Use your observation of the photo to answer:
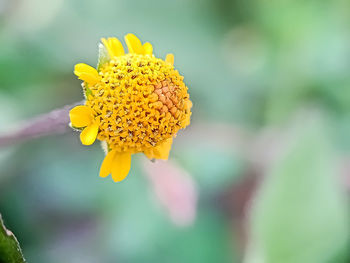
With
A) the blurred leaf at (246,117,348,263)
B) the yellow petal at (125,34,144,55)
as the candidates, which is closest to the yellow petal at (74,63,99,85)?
the yellow petal at (125,34,144,55)

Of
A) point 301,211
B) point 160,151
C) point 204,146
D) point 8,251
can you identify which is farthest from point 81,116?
point 204,146

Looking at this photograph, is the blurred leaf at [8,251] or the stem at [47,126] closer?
the blurred leaf at [8,251]

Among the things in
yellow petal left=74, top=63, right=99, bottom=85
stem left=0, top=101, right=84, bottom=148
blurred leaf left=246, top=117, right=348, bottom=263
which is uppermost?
yellow petal left=74, top=63, right=99, bottom=85

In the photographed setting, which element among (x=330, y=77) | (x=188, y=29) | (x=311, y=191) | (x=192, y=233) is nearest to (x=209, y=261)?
(x=192, y=233)

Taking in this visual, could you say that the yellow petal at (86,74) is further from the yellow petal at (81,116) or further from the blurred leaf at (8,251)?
the blurred leaf at (8,251)

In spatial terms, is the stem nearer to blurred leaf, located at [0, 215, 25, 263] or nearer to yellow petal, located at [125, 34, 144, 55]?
yellow petal, located at [125, 34, 144, 55]

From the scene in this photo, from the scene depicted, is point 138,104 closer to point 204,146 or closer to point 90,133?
point 90,133

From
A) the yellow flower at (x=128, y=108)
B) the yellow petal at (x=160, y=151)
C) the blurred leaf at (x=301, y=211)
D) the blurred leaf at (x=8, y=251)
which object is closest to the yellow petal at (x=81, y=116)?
the yellow flower at (x=128, y=108)

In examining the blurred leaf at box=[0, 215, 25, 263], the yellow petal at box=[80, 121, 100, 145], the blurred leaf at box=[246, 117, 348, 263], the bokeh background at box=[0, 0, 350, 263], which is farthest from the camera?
the bokeh background at box=[0, 0, 350, 263]

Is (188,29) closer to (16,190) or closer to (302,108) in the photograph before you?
(302,108)
